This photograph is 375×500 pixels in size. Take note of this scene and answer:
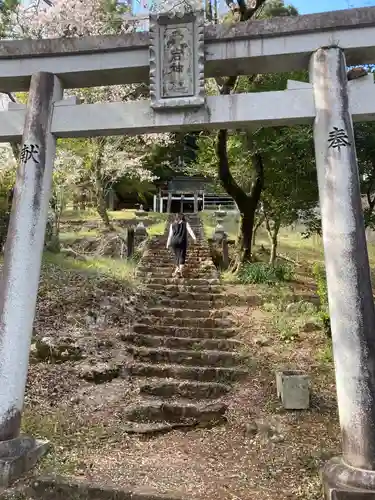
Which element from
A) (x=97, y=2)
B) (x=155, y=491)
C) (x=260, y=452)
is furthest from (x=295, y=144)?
(x=97, y=2)

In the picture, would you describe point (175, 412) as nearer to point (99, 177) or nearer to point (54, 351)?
point (54, 351)

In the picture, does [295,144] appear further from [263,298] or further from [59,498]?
[59,498]

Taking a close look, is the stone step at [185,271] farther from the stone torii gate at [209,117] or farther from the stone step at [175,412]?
the stone torii gate at [209,117]

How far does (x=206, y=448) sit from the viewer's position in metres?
5.10

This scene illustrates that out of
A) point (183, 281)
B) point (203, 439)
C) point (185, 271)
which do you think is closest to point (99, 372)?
point (203, 439)

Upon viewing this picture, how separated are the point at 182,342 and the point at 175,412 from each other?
2.14 meters

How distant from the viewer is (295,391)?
18.4ft

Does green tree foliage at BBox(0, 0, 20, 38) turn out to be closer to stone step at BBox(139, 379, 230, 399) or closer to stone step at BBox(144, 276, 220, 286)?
stone step at BBox(144, 276, 220, 286)

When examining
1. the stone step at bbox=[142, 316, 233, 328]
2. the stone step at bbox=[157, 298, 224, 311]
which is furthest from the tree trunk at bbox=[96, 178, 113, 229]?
the stone step at bbox=[142, 316, 233, 328]

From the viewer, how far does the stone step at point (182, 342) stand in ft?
25.7

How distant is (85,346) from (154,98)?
14.2 feet

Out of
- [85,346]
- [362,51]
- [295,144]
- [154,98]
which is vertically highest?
[295,144]

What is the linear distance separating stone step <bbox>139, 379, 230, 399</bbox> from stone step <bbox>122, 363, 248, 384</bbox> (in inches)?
11.9

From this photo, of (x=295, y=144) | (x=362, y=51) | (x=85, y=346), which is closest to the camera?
(x=362, y=51)
